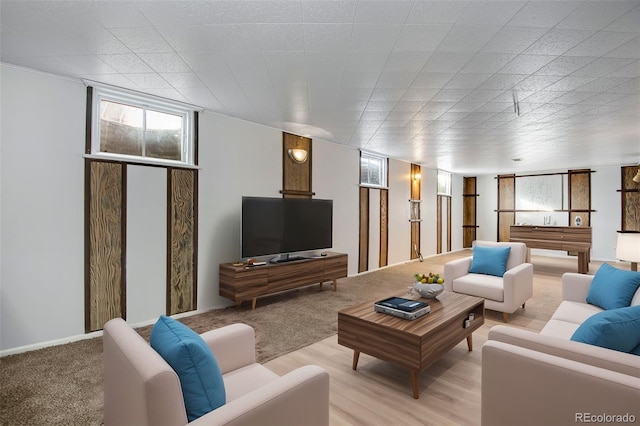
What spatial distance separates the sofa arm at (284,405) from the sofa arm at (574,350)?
1.08 meters

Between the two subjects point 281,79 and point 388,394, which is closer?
point 388,394

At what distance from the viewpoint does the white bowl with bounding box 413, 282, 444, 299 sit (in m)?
2.80

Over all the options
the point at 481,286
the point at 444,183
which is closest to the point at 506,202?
the point at 444,183

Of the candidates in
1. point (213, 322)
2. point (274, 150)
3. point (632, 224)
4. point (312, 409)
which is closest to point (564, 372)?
point (312, 409)

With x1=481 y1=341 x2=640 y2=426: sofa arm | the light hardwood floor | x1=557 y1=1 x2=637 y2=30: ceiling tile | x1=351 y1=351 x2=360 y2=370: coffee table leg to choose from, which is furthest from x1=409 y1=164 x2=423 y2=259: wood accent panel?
x1=481 y1=341 x2=640 y2=426: sofa arm

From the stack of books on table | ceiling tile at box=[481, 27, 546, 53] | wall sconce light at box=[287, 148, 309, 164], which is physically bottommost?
the stack of books on table

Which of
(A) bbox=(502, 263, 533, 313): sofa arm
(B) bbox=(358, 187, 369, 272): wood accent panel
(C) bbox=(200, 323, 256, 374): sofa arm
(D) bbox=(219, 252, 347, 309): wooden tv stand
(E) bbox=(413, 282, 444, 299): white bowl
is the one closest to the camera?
(C) bbox=(200, 323, 256, 374): sofa arm

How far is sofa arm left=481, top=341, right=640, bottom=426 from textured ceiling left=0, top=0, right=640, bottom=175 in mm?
1945

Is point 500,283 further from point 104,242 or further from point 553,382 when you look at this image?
point 104,242

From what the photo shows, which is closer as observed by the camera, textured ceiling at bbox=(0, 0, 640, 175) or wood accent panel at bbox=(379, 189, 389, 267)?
textured ceiling at bbox=(0, 0, 640, 175)

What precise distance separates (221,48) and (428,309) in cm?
261

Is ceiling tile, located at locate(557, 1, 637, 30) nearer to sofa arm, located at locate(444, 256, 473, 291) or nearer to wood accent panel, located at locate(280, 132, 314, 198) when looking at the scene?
sofa arm, located at locate(444, 256, 473, 291)

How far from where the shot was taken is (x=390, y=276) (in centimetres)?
590

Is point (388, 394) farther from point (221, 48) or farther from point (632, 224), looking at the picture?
point (632, 224)
